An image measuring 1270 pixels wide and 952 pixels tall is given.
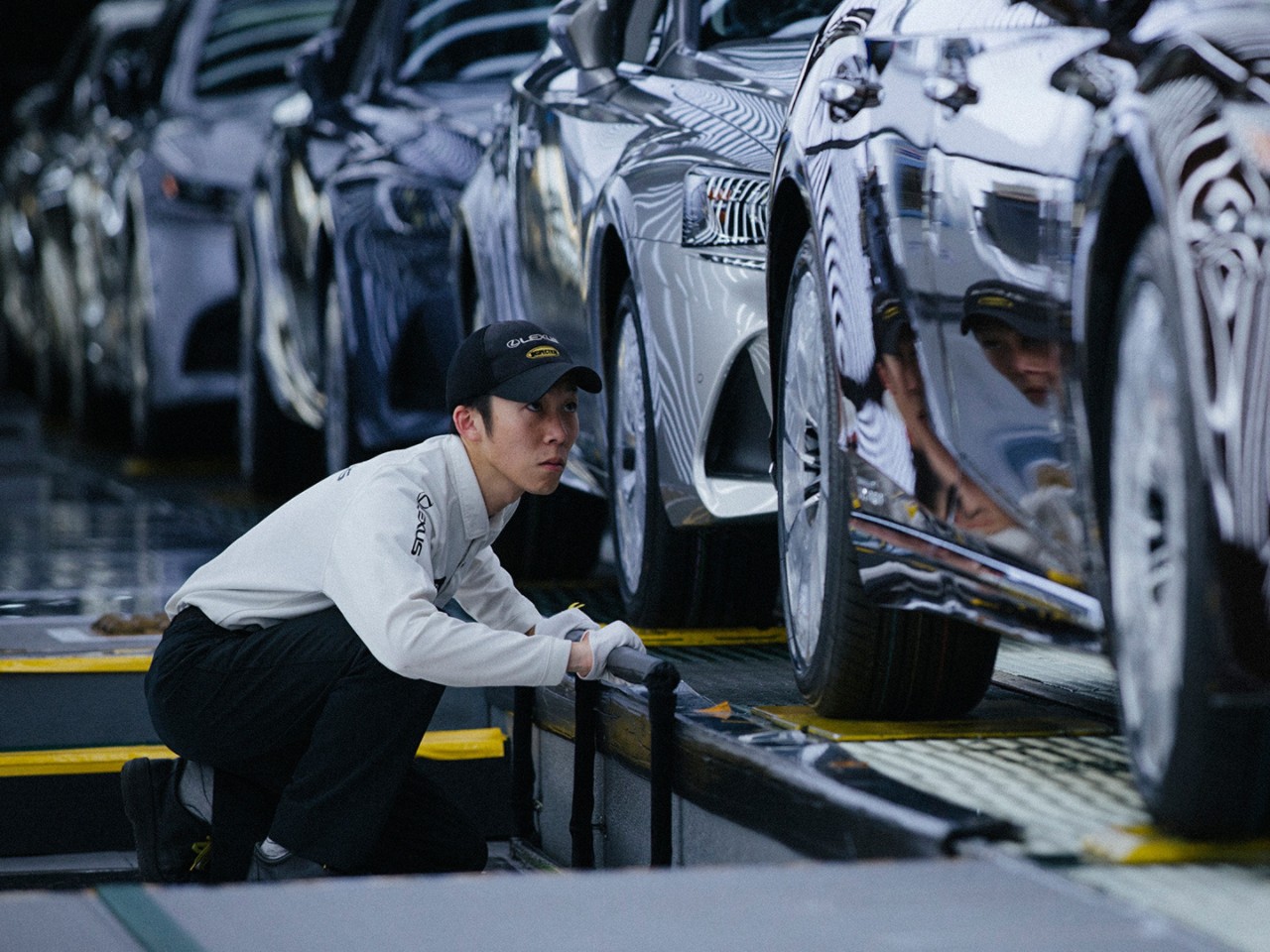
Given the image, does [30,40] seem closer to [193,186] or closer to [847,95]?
[193,186]

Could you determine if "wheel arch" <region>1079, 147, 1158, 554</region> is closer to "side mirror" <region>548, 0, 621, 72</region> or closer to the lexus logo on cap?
the lexus logo on cap

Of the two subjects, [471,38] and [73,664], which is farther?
[471,38]

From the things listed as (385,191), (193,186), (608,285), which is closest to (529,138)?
(608,285)

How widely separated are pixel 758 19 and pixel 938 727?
2005 mm

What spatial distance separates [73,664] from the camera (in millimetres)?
5531

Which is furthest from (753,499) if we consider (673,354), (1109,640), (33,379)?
(33,379)

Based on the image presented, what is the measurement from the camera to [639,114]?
561cm

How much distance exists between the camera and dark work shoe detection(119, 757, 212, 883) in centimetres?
493

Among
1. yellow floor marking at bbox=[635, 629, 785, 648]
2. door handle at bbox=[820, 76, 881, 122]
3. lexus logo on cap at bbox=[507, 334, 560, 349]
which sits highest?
door handle at bbox=[820, 76, 881, 122]

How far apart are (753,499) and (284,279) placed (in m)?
4.58

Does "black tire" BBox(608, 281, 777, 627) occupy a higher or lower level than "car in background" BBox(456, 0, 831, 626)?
lower

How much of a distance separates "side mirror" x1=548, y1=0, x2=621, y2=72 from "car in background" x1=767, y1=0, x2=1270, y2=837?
5.19 ft

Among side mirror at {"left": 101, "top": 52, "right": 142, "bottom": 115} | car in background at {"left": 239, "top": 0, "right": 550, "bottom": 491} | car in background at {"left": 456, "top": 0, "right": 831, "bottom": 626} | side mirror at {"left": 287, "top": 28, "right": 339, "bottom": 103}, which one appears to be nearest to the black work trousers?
car in background at {"left": 456, "top": 0, "right": 831, "bottom": 626}

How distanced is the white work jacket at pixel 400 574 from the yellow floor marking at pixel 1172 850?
152 centimetres
